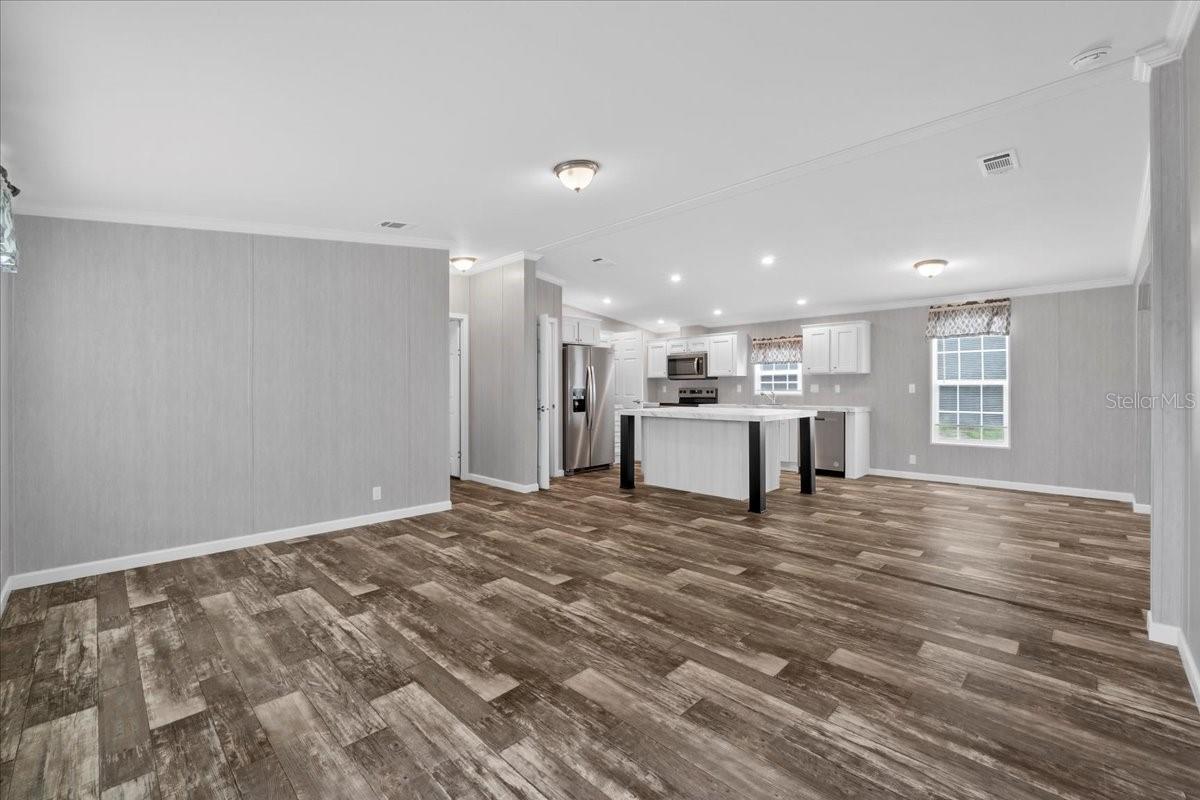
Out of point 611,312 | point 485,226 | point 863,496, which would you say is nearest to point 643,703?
point 485,226

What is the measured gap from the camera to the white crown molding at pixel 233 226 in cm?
364

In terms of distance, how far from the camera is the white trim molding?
3.65 metres

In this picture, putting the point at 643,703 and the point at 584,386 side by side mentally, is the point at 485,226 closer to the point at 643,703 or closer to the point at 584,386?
the point at 584,386

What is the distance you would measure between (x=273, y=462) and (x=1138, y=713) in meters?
5.18

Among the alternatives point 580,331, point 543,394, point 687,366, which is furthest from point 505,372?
point 687,366

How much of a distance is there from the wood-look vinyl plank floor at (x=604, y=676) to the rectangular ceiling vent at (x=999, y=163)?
8.44 feet

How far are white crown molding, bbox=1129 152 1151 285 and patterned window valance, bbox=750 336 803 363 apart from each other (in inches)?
140

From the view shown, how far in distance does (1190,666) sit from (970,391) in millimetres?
5207

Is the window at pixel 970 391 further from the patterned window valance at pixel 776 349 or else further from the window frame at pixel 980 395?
the patterned window valance at pixel 776 349

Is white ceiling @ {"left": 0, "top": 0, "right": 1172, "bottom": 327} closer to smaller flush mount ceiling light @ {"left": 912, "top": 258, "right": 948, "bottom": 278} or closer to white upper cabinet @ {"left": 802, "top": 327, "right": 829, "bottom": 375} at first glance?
smaller flush mount ceiling light @ {"left": 912, "top": 258, "right": 948, "bottom": 278}

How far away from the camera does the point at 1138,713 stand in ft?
6.46

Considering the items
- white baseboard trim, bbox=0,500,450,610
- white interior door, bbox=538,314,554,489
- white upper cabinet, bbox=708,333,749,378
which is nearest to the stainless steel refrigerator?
white interior door, bbox=538,314,554,489

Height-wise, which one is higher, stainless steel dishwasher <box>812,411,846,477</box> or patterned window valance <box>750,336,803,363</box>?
patterned window valance <box>750,336,803,363</box>

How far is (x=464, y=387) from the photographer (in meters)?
6.70
